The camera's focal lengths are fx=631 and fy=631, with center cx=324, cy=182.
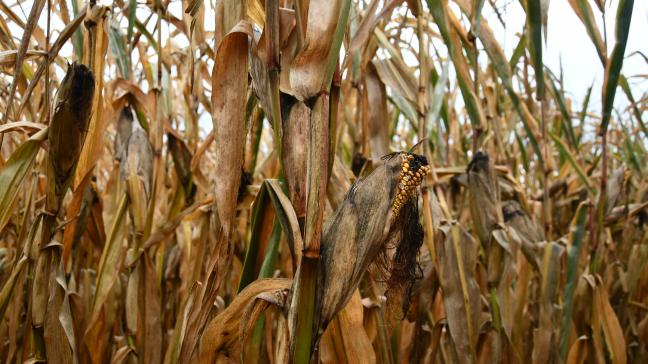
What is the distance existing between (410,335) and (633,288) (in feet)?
2.53

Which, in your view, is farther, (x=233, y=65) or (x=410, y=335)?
(x=410, y=335)

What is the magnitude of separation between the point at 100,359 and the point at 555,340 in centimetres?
104

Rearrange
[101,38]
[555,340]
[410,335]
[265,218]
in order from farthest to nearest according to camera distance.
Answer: [555,340] → [410,335] → [101,38] → [265,218]

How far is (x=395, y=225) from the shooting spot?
2.51 feet

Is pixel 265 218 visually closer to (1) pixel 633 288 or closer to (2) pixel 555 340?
(2) pixel 555 340

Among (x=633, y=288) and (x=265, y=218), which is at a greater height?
(x=265, y=218)

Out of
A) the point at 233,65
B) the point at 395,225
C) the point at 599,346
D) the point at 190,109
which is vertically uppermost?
the point at 190,109

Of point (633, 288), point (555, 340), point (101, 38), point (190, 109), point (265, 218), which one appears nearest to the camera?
point (265, 218)

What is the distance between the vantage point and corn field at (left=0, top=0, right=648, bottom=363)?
733mm

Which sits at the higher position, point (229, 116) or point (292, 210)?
point (229, 116)

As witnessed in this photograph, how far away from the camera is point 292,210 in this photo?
748 mm

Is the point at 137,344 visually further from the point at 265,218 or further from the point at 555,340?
the point at 555,340

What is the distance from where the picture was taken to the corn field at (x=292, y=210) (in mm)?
733

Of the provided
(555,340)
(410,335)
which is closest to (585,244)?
(555,340)
